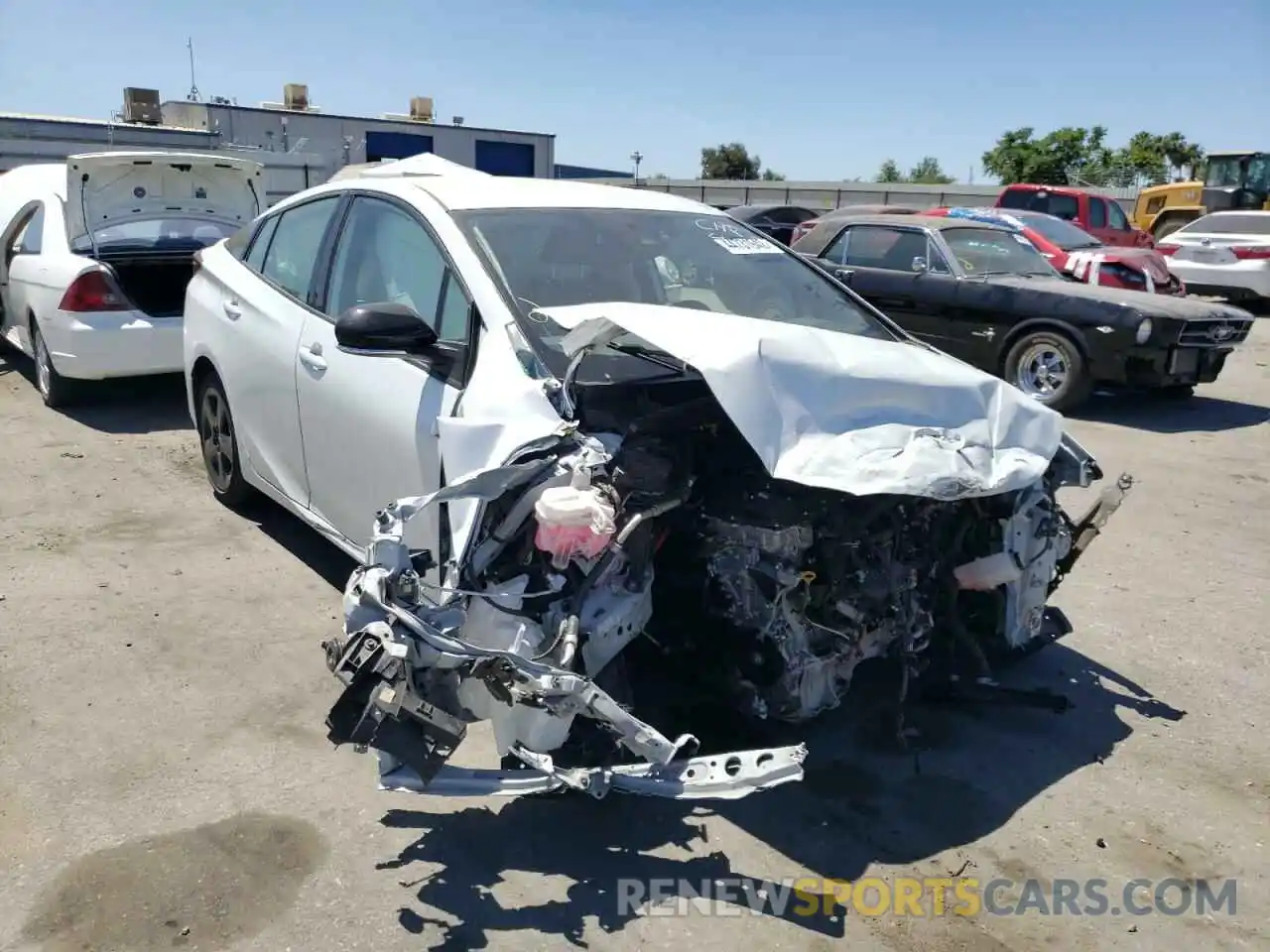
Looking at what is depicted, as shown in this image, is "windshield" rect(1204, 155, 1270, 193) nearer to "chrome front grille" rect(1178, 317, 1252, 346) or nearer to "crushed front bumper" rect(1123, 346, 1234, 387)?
"chrome front grille" rect(1178, 317, 1252, 346)

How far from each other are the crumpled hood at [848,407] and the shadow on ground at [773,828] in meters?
1.03

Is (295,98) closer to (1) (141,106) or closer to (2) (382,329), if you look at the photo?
(1) (141,106)

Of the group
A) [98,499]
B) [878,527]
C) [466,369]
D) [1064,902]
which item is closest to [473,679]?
[466,369]

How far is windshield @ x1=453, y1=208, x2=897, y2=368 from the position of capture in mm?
3629

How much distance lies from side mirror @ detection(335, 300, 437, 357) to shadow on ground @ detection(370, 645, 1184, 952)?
4.84 ft

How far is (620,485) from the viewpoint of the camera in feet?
9.85

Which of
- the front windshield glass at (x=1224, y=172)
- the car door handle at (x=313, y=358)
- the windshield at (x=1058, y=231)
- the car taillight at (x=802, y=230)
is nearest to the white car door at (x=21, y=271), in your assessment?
the car door handle at (x=313, y=358)

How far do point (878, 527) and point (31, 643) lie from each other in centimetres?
335

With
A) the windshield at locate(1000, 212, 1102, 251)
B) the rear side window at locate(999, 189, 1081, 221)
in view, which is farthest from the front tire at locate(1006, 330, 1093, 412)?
the rear side window at locate(999, 189, 1081, 221)

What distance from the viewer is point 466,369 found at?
132 inches

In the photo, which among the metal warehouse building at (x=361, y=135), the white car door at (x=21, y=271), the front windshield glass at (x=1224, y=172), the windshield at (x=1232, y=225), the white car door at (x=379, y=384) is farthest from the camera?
the metal warehouse building at (x=361, y=135)

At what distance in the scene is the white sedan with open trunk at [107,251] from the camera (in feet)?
24.0

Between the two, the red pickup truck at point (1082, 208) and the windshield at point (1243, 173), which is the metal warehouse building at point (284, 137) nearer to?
the red pickup truck at point (1082, 208)

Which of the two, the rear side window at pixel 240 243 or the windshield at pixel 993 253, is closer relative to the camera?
the rear side window at pixel 240 243
